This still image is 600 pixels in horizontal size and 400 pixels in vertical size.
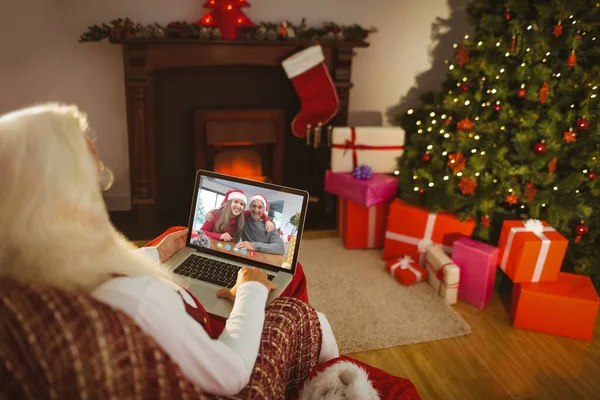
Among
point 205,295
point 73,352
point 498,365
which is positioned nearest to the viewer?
point 73,352

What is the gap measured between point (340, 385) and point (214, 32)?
227 centimetres

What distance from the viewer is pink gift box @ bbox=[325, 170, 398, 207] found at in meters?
3.04

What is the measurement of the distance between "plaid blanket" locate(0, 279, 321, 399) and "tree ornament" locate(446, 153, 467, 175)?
2109 mm

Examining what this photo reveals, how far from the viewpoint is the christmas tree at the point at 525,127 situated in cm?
264

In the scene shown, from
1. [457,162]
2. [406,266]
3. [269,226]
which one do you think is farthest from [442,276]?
[269,226]

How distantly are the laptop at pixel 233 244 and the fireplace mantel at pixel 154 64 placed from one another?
1.57m

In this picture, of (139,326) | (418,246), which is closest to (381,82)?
(418,246)

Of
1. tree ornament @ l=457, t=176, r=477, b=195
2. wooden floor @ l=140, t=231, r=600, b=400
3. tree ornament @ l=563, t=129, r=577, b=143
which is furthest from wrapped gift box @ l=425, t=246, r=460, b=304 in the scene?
tree ornament @ l=563, t=129, r=577, b=143

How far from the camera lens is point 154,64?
3.03 metres

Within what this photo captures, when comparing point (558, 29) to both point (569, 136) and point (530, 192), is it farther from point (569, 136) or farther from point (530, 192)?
point (530, 192)

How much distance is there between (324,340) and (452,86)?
2025mm

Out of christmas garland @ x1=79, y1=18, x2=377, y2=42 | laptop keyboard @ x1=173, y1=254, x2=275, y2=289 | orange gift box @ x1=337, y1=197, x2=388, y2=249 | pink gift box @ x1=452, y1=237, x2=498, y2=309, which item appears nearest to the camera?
laptop keyboard @ x1=173, y1=254, x2=275, y2=289

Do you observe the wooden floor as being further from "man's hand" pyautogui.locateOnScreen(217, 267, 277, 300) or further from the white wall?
the white wall

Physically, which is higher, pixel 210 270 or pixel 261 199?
pixel 261 199
